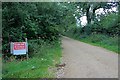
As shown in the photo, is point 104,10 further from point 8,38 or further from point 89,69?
point 89,69

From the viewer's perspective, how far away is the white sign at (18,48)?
12367 mm

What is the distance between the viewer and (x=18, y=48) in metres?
12.5

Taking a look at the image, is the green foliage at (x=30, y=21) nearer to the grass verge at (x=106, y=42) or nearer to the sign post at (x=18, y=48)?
the sign post at (x=18, y=48)

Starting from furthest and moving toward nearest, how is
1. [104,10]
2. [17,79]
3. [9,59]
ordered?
[104,10]
[9,59]
[17,79]

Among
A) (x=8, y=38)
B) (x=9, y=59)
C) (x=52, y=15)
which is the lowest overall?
(x=9, y=59)

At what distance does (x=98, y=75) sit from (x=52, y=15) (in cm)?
1263

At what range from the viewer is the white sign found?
1237cm

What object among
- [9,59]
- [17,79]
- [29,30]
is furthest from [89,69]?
[29,30]

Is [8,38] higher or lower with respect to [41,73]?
higher

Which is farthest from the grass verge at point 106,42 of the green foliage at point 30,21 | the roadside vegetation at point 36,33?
the green foliage at point 30,21

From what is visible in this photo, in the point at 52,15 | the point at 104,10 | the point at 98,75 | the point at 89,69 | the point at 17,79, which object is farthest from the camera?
the point at 104,10

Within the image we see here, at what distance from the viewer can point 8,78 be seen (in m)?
8.87

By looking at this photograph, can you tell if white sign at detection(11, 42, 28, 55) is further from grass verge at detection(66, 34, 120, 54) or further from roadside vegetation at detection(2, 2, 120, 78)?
grass verge at detection(66, 34, 120, 54)

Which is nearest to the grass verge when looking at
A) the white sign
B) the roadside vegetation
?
the roadside vegetation
